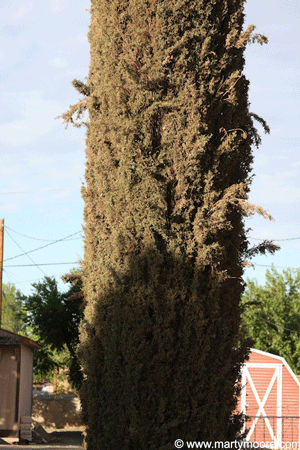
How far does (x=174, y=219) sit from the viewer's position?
26.1ft

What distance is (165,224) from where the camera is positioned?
26.0ft

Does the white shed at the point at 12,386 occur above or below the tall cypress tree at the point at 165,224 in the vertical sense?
below

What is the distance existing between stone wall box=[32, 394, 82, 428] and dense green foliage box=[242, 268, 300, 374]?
1396cm

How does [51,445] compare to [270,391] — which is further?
[270,391]

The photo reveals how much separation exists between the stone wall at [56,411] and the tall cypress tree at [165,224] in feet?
64.9

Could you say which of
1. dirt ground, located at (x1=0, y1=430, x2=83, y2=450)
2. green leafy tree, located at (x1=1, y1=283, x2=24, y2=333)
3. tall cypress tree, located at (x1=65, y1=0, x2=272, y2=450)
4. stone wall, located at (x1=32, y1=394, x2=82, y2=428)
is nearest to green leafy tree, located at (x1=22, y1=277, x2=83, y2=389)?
dirt ground, located at (x1=0, y1=430, x2=83, y2=450)

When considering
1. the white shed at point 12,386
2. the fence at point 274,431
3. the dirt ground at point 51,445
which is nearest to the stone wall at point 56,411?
the dirt ground at point 51,445

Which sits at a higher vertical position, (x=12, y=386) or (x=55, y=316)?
(x=55, y=316)

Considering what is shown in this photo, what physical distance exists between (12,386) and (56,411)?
9.33 metres

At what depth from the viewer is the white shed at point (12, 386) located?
18.3 metres

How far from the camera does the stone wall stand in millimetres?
27016

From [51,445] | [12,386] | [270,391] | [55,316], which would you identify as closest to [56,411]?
[55,316]

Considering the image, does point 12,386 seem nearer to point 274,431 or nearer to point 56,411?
point 56,411

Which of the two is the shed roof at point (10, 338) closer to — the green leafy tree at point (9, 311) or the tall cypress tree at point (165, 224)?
the tall cypress tree at point (165, 224)
